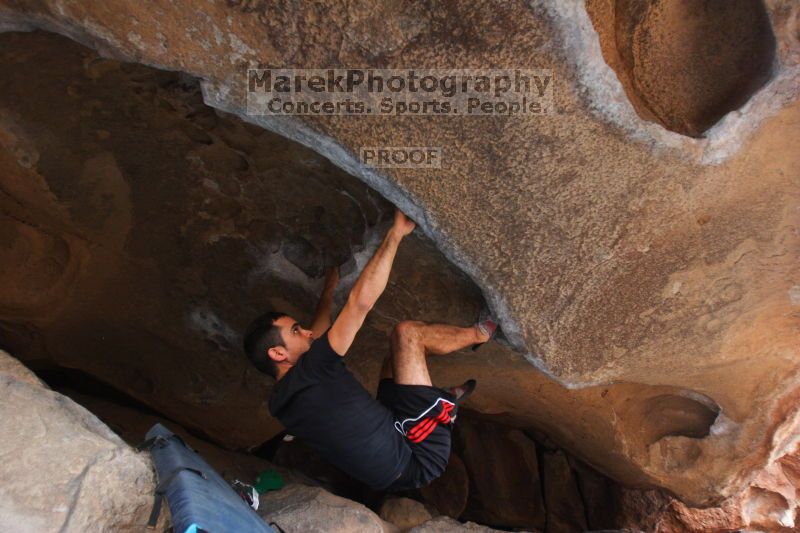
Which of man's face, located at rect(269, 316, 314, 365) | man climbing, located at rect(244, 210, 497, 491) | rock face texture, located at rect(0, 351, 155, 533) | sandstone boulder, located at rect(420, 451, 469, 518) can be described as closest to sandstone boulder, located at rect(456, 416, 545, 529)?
sandstone boulder, located at rect(420, 451, 469, 518)

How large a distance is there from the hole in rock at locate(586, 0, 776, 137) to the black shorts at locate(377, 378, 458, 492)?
0.84m

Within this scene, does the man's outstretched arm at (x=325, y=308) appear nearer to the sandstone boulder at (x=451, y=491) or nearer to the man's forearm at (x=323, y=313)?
the man's forearm at (x=323, y=313)

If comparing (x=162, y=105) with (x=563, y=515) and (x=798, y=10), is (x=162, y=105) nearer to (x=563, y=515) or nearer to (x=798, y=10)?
(x=798, y=10)

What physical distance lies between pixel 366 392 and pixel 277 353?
0.25 meters

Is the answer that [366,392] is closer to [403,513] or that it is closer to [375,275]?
[375,275]

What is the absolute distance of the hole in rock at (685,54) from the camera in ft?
4.42

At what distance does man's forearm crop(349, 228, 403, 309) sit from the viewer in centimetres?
152

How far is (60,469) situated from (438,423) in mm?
916

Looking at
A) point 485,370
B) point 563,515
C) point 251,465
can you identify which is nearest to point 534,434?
point 563,515

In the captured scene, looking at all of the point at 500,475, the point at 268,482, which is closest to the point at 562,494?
the point at 500,475

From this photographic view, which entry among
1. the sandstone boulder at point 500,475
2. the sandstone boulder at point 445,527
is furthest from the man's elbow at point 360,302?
the sandstone boulder at point 500,475

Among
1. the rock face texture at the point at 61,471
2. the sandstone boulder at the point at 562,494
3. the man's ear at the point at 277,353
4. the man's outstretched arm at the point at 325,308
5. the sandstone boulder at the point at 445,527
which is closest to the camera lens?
the rock face texture at the point at 61,471

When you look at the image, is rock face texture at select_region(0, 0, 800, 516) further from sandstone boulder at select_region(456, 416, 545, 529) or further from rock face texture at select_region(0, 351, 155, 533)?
rock face texture at select_region(0, 351, 155, 533)

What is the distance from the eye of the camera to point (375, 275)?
152 cm
